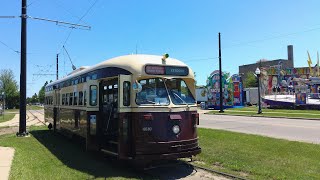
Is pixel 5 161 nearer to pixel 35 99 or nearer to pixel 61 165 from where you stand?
pixel 61 165

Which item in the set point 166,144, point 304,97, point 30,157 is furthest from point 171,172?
point 304,97

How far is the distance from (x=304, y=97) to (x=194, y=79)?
119ft

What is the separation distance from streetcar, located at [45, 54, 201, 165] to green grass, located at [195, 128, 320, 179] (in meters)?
1.29

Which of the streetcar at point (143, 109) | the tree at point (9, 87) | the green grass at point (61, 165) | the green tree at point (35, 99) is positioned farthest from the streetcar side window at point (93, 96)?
the green tree at point (35, 99)

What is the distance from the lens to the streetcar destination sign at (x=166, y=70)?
1001 centimetres

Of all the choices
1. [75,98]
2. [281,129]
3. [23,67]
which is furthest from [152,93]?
[281,129]

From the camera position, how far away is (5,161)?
35.9ft

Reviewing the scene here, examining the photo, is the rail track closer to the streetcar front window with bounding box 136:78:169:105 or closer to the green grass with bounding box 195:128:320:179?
the green grass with bounding box 195:128:320:179

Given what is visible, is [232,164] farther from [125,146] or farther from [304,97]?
[304,97]

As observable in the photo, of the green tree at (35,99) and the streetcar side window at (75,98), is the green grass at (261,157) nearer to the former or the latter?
the streetcar side window at (75,98)

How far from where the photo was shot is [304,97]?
143 feet

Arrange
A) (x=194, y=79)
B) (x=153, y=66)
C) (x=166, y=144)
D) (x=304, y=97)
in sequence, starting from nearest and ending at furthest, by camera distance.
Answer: (x=166, y=144), (x=153, y=66), (x=194, y=79), (x=304, y=97)

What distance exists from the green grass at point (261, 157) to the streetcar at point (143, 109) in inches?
51.0

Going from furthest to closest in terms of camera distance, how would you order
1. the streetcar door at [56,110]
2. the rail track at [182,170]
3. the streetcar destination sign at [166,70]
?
the streetcar door at [56,110] → the streetcar destination sign at [166,70] → the rail track at [182,170]
